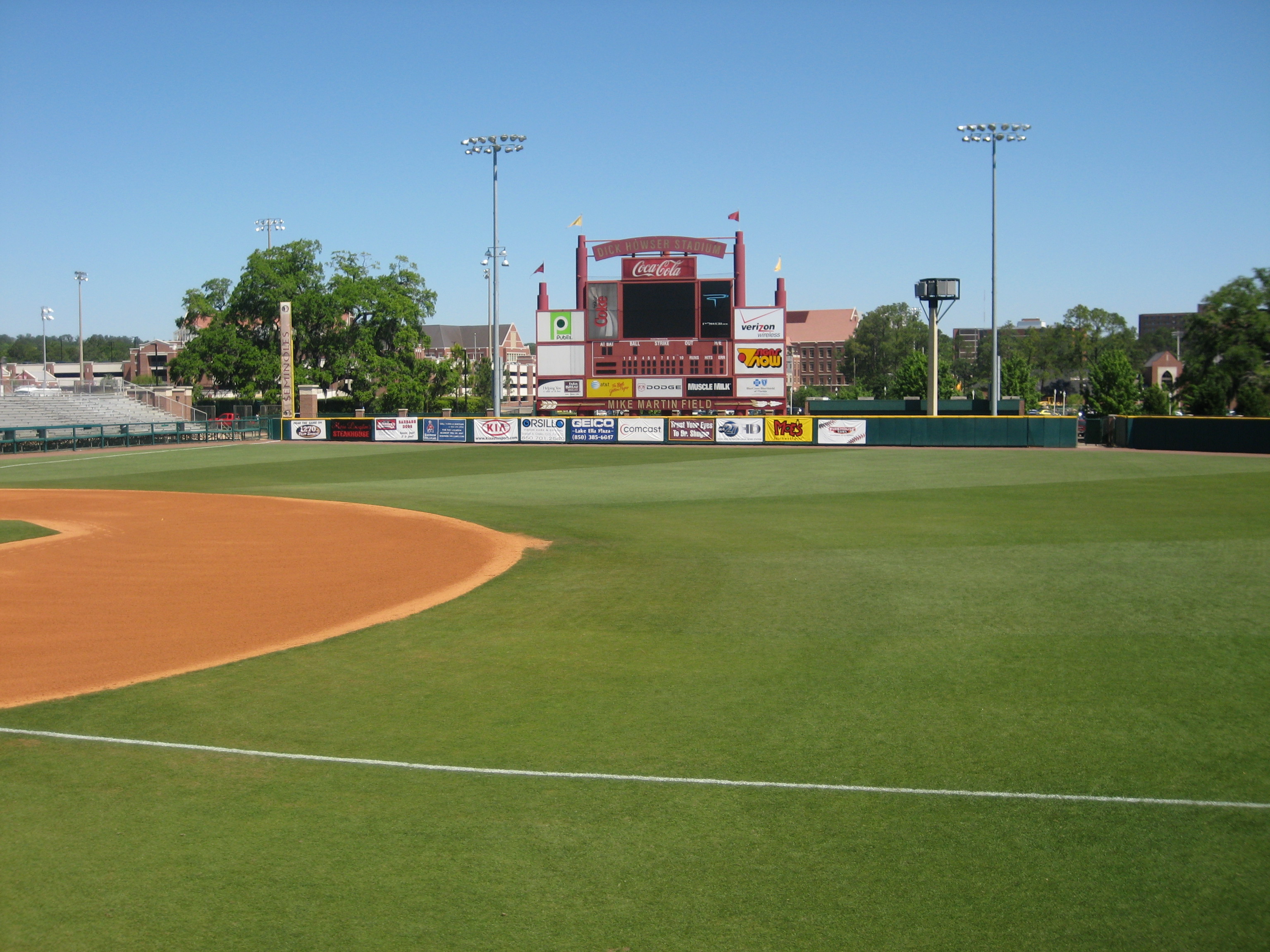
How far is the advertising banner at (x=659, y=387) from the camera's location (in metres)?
53.7

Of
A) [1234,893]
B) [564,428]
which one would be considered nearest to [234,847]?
[1234,893]

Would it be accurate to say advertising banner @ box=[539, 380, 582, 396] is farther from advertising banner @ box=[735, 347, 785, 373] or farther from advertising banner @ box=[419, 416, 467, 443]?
advertising banner @ box=[735, 347, 785, 373]

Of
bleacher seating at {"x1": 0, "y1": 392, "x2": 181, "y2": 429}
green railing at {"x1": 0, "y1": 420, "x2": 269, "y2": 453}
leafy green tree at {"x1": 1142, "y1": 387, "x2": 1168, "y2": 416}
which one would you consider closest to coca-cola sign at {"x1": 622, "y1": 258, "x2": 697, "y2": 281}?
green railing at {"x1": 0, "y1": 420, "x2": 269, "y2": 453}

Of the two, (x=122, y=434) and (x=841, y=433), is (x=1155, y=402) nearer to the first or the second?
(x=841, y=433)

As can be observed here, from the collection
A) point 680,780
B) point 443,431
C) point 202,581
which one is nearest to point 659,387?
point 443,431

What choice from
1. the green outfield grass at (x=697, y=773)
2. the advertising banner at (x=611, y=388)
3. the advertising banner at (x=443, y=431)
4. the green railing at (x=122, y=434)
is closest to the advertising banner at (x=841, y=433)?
the advertising banner at (x=611, y=388)

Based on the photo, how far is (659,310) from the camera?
5388cm

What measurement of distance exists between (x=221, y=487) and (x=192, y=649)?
64.9 feet

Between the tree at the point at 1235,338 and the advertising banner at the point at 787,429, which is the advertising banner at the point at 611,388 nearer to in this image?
the advertising banner at the point at 787,429

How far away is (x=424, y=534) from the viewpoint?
62.6ft

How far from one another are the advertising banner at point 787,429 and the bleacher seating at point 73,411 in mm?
32145

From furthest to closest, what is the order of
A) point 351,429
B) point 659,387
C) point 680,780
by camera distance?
point 659,387, point 351,429, point 680,780

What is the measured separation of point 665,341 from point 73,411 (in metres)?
33.2

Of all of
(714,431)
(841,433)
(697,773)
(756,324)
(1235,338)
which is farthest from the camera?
(1235,338)
